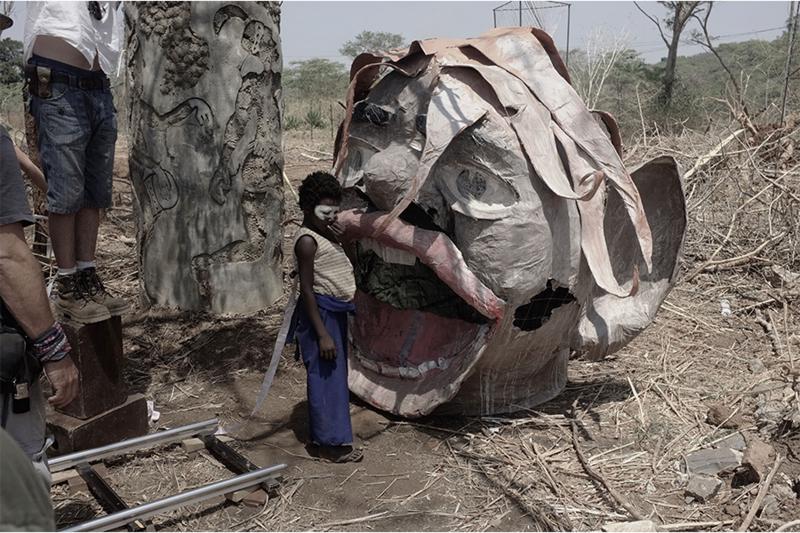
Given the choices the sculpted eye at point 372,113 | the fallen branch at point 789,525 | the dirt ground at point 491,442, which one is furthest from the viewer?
the sculpted eye at point 372,113

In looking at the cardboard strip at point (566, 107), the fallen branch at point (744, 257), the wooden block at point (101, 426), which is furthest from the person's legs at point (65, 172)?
the fallen branch at point (744, 257)

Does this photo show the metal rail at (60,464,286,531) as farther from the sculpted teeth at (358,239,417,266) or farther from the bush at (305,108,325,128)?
the bush at (305,108,325,128)

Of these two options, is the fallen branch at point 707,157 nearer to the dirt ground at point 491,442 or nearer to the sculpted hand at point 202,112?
the dirt ground at point 491,442

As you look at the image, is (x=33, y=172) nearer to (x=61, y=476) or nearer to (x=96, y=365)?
(x=96, y=365)

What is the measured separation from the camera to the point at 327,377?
11.7 ft

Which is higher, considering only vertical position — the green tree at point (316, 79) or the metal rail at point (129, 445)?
the green tree at point (316, 79)

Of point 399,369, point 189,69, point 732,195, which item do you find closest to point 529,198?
point 399,369

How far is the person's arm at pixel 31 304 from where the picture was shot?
7.45 feet

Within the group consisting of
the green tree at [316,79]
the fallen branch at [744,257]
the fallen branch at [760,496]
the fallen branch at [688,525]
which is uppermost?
the green tree at [316,79]

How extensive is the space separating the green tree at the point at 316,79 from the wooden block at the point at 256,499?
23.1m

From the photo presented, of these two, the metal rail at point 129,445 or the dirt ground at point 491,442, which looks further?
the metal rail at point 129,445

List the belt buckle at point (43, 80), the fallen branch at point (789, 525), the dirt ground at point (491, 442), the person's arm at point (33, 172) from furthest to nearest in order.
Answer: the belt buckle at point (43, 80)
the person's arm at point (33, 172)
the dirt ground at point (491, 442)
the fallen branch at point (789, 525)

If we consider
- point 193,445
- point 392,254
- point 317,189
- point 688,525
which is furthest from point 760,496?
point 193,445

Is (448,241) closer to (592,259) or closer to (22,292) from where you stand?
(592,259)
